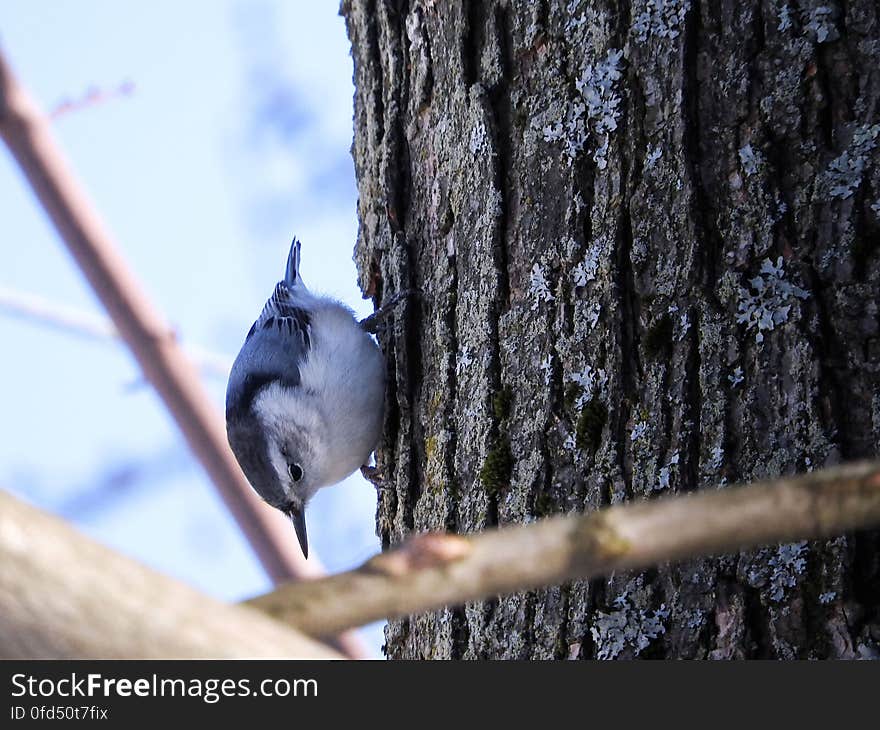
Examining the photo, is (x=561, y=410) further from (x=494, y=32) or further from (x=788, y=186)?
(x=494, y=32)

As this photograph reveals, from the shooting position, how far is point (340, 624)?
30.3 inches

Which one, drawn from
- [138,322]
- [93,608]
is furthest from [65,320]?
[93,608]

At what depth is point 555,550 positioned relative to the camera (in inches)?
30.2

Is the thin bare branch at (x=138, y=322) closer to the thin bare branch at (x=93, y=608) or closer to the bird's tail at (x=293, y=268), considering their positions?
the bird's tail at (x=293, y=268)

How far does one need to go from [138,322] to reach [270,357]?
0.78 metres

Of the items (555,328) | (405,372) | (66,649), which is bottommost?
(66,649)

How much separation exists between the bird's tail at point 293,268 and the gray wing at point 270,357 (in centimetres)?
21

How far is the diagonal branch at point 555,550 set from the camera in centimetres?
76

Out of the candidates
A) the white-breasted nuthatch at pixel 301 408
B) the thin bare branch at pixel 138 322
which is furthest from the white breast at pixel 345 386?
the thin bare branch at pixel 138 322

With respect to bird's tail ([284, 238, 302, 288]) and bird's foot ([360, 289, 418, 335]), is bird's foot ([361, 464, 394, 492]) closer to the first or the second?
bird's foot ([360, 289, 418, 335])

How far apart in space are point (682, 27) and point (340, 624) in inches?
53.6

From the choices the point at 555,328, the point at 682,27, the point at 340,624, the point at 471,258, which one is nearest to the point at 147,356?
the point at 471,258

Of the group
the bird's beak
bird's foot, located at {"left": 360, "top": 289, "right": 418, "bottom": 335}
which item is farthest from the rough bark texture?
the bird's beak

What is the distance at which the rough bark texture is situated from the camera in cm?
160
